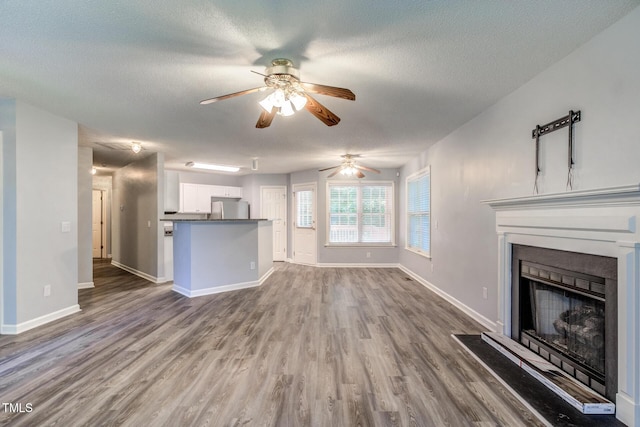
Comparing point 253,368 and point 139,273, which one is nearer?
point 253,368

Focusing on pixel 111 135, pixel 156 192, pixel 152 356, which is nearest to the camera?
pixel 152 356

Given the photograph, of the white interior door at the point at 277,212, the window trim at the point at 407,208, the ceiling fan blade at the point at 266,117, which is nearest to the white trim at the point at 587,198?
the ceiling fan blade at the point at 266,117

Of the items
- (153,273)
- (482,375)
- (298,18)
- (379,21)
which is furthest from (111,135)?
(482,375)

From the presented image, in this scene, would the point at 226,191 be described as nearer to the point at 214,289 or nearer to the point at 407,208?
the point at 214,289

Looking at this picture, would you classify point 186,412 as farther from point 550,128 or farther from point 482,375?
point 550,128

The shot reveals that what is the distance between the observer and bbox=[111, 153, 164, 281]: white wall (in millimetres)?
5191

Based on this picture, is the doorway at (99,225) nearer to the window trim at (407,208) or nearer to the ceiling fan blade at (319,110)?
the window trim at (407,208)

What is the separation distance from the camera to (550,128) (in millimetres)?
2221

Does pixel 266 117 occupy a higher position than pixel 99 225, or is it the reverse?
pixel 266 117

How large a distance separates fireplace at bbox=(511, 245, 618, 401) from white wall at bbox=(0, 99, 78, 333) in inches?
197

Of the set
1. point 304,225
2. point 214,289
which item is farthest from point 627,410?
point 304,225

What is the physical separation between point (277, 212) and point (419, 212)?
389 centimetres

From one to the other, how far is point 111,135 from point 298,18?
3.81 m

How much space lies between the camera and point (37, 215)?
3127 millimetres
